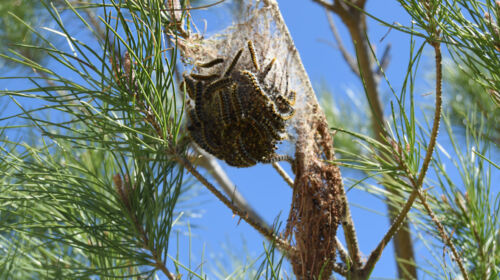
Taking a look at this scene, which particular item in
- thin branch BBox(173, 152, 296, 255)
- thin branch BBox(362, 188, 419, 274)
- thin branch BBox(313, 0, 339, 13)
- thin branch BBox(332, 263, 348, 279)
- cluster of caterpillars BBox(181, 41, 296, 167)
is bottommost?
thin branch BBox(332, 263, 348, 279)

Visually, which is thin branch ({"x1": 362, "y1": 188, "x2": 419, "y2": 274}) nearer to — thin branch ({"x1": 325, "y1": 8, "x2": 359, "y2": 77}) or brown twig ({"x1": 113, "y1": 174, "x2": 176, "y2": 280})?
brown twig ({"x1": 113, "y1": 174, "x2": 176, "y2": 280})

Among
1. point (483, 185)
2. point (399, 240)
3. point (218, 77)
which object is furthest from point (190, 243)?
point (399, 240)

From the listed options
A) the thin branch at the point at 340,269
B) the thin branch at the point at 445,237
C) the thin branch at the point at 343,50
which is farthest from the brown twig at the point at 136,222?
the thin branch at the point at 343,50

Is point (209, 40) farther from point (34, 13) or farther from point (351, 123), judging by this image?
point (351, 123)

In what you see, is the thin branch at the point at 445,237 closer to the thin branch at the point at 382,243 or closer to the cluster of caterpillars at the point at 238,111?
the thin branch at the point at 382,243

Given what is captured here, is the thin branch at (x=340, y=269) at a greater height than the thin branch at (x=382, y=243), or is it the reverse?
the thin branch at (x=382, y=243)

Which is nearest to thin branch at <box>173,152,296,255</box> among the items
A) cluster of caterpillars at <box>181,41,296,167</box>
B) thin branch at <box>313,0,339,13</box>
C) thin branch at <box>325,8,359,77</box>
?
cluster of caterpillars at <box>181,41,296,167</box>

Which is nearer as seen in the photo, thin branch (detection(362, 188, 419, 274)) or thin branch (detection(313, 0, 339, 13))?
thin branch (detection(362, 188, 419, 274))

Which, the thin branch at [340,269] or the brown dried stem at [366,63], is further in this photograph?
the brown dried stem at [366,63]

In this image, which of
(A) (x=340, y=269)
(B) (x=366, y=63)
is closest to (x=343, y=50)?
(B) (x=366, y=63)
